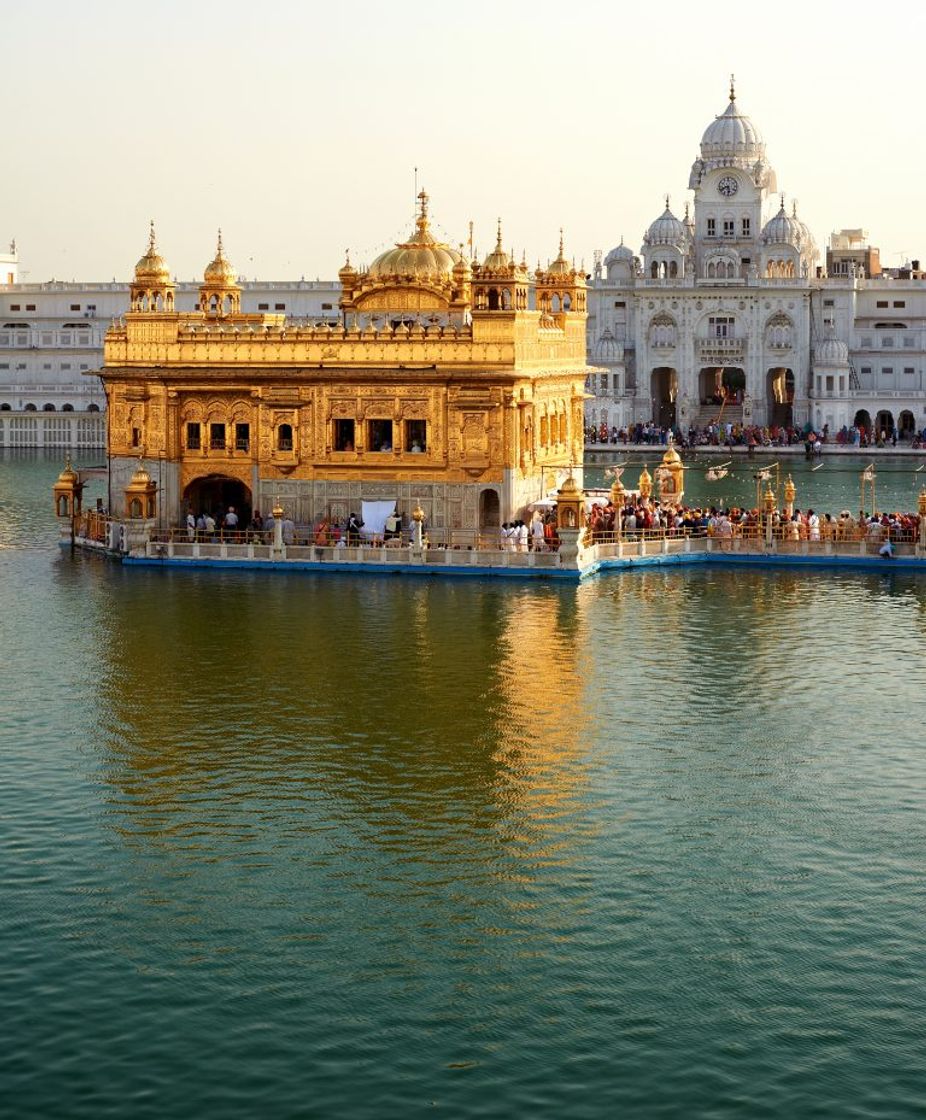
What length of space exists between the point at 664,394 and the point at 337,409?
199 feet

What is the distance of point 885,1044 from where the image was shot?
666 inches

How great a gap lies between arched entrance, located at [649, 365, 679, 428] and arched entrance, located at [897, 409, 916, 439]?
1123 centimetres

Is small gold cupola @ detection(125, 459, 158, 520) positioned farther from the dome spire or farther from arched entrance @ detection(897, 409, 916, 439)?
arched entrance @ detection(897, 409, 916, 439)

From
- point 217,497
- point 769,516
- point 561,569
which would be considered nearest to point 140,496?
point 217,497

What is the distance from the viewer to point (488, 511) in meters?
46.4

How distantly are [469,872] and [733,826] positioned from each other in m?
3.52

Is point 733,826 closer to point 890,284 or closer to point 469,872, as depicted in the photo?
point 469,872

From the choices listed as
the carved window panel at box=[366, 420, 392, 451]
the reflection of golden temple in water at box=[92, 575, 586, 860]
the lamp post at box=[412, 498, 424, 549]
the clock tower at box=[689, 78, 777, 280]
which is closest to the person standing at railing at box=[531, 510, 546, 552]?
the lamp post at box=[412, 498, 424, 549]

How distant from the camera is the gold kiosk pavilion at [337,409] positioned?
45656 mm

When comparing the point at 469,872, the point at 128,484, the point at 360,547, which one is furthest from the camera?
the point at 128,484

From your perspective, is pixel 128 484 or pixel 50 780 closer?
pixel 50 780

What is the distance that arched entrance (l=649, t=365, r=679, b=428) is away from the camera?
103m

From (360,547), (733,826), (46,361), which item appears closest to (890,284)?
(46,361)

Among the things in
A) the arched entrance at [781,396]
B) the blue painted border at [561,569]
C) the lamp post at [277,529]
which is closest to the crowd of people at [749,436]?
the arched entrance at [781,396]
